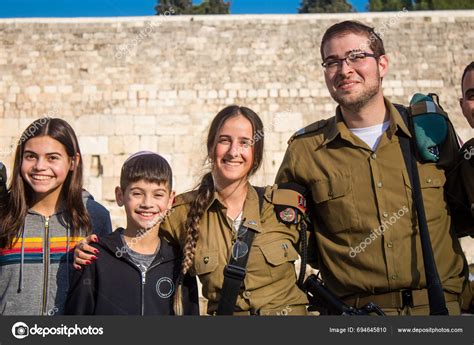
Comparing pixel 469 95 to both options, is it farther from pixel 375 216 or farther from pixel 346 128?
pixel 375 216

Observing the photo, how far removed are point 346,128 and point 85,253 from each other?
1.49m

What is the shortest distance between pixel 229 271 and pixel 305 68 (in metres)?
9.73

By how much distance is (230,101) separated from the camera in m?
12.1

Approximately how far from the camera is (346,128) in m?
3.26


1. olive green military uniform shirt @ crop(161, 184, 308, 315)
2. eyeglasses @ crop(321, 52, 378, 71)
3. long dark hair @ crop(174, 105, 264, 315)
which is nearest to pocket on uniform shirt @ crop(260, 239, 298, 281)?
olive green military uniform shirt @ crop(161, 184, 308, 315)

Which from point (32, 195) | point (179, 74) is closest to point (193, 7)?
point (179, 74)

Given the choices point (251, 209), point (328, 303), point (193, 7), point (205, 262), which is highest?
point (193, 7)

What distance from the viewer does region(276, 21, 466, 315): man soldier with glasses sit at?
301 centimetres

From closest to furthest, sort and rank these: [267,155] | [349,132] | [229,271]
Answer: [229,271], [349,132], [267,155]

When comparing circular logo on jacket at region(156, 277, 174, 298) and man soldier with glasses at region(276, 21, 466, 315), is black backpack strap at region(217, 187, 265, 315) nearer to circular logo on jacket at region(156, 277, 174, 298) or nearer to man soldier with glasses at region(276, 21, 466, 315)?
circular logo on jacket at region(156, 277, 174, 298)

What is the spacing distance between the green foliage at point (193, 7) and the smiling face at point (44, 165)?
25288 millimetres

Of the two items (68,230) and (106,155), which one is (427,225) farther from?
(106,155)

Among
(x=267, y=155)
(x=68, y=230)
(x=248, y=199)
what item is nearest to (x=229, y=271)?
(x=248, y=199)

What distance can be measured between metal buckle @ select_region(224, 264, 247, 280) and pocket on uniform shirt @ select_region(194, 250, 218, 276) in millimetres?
105
